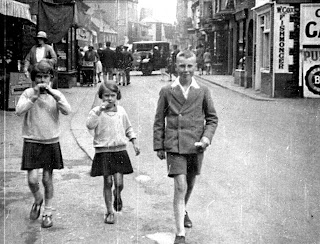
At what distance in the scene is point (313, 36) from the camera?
62.0 feet

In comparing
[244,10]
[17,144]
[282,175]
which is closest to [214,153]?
[282,175]

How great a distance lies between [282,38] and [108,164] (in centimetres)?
1516

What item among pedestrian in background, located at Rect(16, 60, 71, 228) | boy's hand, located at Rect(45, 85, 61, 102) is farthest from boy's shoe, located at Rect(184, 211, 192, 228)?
boy's hand, located at Rect(45, 85, 61, 102)

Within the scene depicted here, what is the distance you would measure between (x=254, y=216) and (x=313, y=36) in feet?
48.7

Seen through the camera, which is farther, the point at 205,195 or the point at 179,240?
the point at 205,195

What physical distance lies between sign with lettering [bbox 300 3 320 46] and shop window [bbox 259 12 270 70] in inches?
74.0

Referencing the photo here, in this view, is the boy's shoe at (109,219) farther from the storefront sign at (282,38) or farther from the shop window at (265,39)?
the shop window at (265,39)

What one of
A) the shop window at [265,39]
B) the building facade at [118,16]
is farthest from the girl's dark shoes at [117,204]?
the building facade at [118,16]

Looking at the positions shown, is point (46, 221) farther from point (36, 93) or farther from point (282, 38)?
point (282, 38)

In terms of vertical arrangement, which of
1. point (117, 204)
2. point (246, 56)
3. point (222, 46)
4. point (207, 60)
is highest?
point (222, 46)

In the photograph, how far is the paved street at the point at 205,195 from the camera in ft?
15.6

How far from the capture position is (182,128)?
15.0 feet

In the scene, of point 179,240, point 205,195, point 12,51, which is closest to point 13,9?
point 12,51

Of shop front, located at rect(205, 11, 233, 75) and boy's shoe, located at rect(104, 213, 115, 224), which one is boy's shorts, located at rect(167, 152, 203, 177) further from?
shop front, located at rect(205, 11, 233, 75)
